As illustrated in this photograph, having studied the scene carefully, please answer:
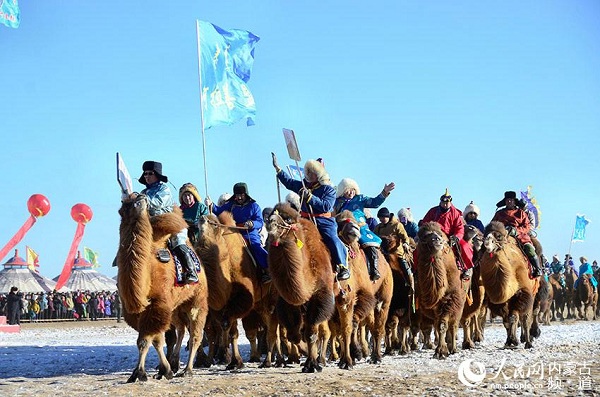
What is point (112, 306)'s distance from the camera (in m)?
49.1

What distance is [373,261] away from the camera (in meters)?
12.8

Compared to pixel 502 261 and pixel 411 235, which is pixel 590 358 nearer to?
pixel 502 261

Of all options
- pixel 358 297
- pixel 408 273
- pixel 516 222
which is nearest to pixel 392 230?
pixel 408 273

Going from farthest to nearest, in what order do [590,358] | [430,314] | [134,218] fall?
[430,314] → [590,358] → [134,218]

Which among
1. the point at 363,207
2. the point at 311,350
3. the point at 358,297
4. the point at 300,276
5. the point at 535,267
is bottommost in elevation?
the point at 311,350

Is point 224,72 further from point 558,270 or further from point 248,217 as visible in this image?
point 558,270

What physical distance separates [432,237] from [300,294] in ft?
11.9

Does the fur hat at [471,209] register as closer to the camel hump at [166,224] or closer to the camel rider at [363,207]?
the camel rider at [363,207]

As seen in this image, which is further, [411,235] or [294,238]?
[411,235]

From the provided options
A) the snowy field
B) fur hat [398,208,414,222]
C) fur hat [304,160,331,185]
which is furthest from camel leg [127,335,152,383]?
fur hat [398,208,414,222]

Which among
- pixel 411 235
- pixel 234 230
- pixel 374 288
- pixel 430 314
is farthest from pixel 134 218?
pixel 411 235

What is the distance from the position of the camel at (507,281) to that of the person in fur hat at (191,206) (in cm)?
551

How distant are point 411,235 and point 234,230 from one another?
6.73 m

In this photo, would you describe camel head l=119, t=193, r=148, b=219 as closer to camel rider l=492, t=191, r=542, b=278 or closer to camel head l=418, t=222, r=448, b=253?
camel head l=418, t=222, r=448, b=253
